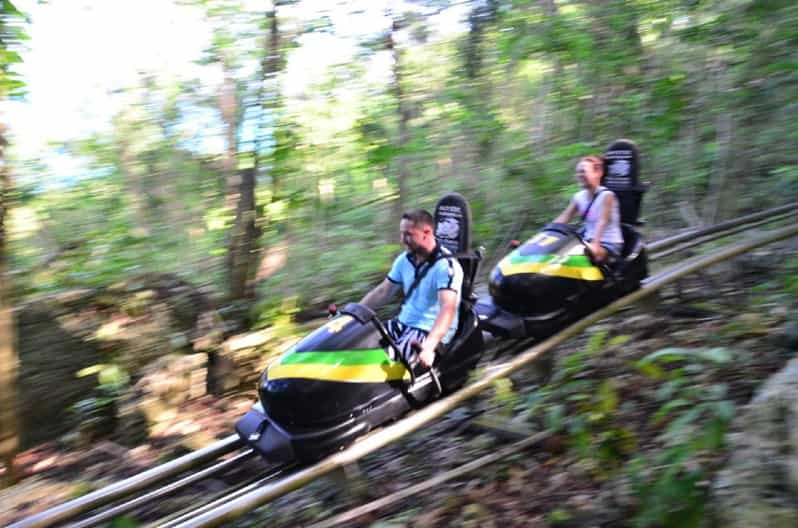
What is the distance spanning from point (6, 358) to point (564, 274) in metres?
4.15

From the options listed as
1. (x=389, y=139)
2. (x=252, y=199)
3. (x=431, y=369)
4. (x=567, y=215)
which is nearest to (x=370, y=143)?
(x=389, y=139)

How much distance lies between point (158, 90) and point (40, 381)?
318 cm

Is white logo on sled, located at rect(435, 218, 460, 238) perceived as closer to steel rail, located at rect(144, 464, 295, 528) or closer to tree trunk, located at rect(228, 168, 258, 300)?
steel rail, located at rect(144, 464, 295, 528)

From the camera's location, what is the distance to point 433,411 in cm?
400

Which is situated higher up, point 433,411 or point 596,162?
point 596,162

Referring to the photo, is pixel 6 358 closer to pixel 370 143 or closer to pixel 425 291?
pixel 425 291

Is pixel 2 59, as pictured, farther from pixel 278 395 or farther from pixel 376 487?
pixel 376 487

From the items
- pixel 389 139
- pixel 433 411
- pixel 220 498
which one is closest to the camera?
pixel 220 498

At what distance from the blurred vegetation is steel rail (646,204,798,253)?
3.17 ft

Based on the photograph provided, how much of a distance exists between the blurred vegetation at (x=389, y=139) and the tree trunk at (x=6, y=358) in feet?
2.94

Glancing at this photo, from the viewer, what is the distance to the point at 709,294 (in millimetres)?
6195

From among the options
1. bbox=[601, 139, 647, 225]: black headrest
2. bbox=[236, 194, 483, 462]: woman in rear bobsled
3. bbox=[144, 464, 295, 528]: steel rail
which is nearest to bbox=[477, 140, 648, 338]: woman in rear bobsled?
bbox=[601, 139, 647, 225]: black headrest

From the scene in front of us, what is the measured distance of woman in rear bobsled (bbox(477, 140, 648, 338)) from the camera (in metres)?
4.94

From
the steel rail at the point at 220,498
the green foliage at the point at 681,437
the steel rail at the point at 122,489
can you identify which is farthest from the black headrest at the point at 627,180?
the steel rail at the point at 122,489
